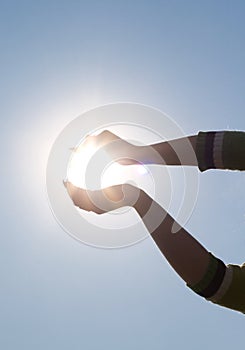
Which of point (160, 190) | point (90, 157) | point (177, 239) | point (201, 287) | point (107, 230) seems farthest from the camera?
point (107, 230)

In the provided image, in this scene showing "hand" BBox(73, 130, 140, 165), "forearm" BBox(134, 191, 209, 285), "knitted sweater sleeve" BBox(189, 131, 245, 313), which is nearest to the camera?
"forearm" BBox(134, 191, 209, 285)

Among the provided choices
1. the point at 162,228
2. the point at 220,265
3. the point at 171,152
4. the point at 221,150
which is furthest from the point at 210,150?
the point at 220,265

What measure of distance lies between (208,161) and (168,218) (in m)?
0.36

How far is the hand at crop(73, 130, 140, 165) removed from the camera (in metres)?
2.07

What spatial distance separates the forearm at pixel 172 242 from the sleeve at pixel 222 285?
0.10m

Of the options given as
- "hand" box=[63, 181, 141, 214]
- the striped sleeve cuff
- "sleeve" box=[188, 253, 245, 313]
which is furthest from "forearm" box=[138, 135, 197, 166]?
"sleeve" box=[188, 253, 245, 313]

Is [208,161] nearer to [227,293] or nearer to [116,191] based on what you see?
[116,191]

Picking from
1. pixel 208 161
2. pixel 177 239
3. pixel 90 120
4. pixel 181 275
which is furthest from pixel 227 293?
pixel 90 120

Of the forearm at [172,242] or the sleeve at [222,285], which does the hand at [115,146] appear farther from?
the sleeve at [222,285]

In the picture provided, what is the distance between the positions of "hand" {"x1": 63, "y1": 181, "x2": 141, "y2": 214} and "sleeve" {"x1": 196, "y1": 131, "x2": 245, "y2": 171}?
1.17 feet

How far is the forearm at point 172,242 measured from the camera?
71.4 inches

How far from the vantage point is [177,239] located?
181 cm

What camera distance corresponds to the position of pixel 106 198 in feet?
6.28

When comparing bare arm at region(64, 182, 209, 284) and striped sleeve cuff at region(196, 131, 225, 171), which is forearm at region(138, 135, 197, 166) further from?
bare arm at region(64, 182, 209, 284)
